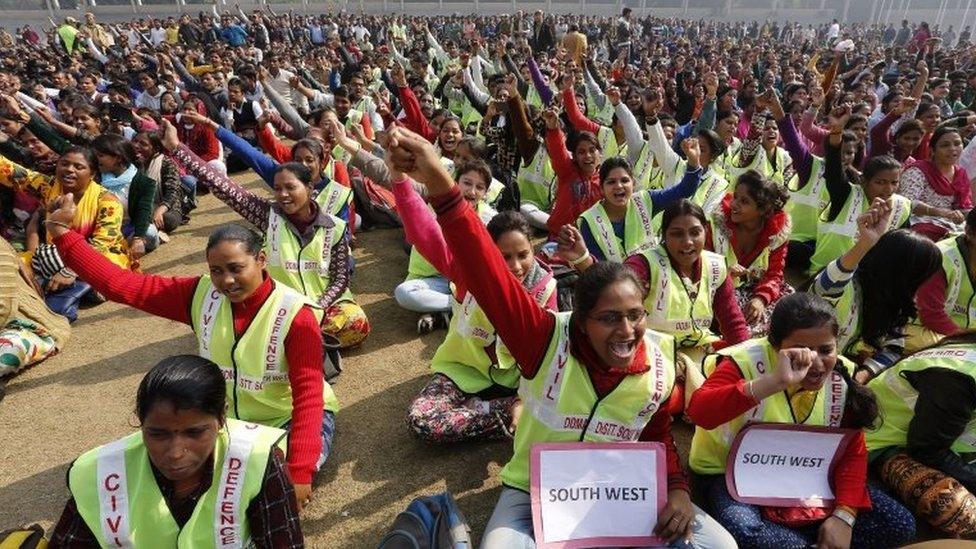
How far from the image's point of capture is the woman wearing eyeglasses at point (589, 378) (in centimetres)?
204

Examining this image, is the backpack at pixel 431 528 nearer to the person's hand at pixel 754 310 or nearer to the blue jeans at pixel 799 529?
the blue jeans at pixel 799 529

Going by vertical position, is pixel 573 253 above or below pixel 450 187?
below

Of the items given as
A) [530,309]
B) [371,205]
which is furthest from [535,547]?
[371,205]

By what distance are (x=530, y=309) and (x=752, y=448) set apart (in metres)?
1.21

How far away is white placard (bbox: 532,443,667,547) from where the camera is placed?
203cm

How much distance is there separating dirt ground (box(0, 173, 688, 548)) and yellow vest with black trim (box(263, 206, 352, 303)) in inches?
26.6

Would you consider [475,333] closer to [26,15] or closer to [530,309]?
[530,309]

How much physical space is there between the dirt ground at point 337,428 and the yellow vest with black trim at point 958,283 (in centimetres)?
188

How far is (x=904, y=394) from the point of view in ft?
8.28

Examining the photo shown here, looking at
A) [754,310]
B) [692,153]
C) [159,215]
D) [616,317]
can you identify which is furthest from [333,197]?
[754,310]

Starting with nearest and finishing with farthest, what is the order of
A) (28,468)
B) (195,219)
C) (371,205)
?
(28,468)
(371,205)
(195,219)

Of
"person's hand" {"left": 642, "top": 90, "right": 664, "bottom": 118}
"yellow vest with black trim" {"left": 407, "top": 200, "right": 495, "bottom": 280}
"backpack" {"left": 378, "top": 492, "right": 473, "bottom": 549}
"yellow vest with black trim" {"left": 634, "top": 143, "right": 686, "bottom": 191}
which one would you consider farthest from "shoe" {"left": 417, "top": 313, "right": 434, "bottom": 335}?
"person's hand" {"left": 642, "top": 90, "right": 664, "bottom": 118}

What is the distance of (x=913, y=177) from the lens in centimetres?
528

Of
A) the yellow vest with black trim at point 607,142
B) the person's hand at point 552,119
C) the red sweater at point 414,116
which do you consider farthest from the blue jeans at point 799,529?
the red sweater at point 414,116
